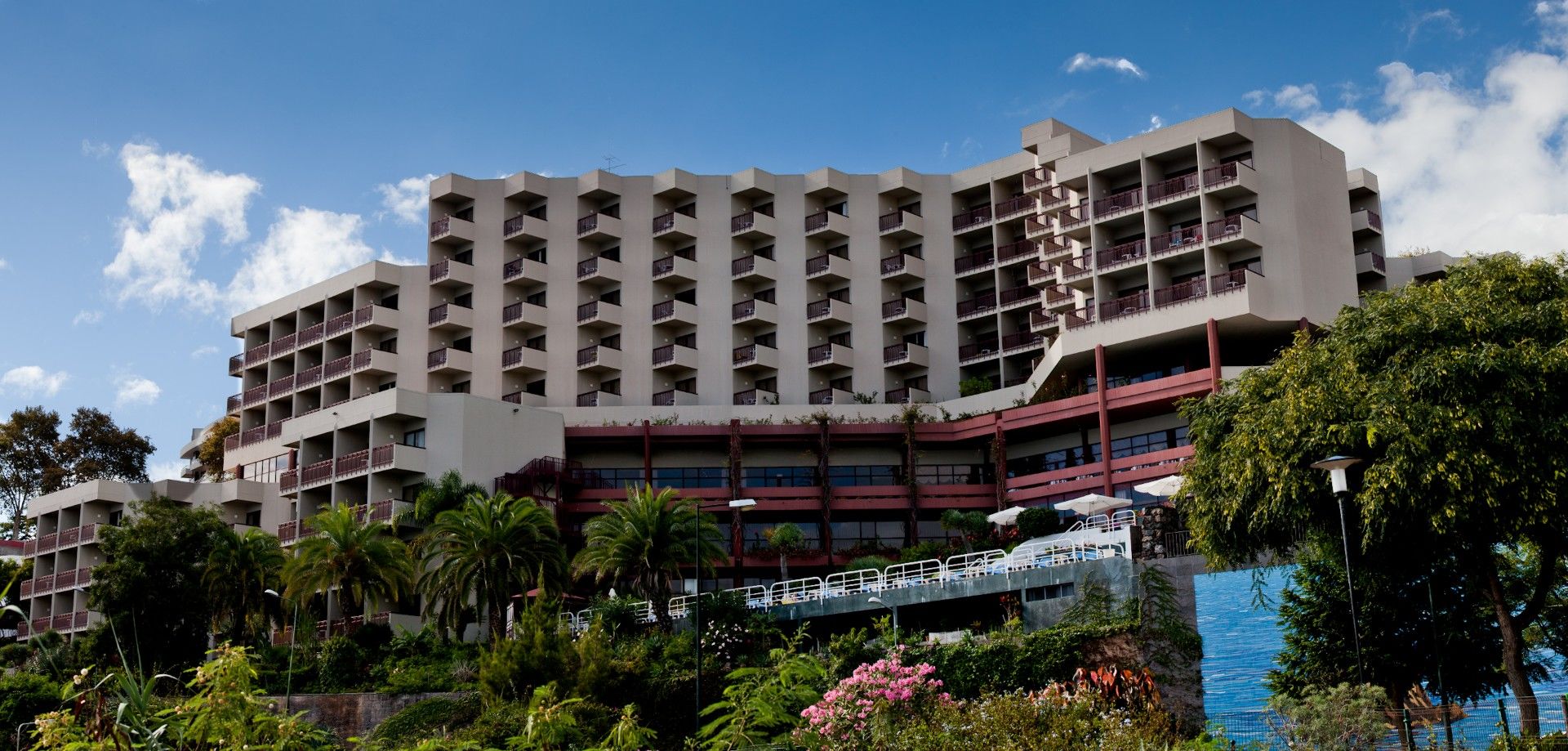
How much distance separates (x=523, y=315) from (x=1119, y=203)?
115 feet

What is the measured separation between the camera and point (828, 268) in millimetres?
90938

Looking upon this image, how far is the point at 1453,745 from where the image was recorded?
2714 centimetres

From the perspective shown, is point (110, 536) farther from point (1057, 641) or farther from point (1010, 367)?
point (1010, 367)

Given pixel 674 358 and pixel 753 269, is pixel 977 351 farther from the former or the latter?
pixel 674 358

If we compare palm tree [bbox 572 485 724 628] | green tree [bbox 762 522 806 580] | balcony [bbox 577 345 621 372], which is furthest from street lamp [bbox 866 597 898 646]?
balcony [bbox 577 345 621 372]

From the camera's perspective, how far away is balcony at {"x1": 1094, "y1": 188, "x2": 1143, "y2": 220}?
254ft

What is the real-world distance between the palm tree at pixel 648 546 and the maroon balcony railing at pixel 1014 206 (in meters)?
36.3

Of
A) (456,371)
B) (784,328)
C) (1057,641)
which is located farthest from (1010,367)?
(1057,641)

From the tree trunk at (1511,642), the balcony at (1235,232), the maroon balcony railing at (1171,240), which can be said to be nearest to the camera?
the tree trunk at (1511,642)

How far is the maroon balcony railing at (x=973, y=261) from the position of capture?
91.6 metres

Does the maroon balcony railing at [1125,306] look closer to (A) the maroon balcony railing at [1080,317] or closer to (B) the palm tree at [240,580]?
(A) the maroon balcony railing at [1080,317]

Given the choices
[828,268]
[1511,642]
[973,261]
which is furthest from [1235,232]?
[1511,642]

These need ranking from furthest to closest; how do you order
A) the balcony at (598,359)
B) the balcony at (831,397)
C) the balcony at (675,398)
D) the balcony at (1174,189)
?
the balcony at (598,359) → the balcony at (675,398) → the balcony at (831,397) → the balcony at (1174,189)

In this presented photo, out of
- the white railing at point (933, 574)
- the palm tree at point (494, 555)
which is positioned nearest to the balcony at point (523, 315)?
the palm tree at point (494, 555)
